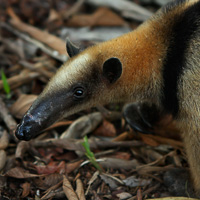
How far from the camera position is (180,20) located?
4.40 m

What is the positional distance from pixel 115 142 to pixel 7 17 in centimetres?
424

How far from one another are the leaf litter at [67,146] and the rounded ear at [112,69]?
1.28 metres

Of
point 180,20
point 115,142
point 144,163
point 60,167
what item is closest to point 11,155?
point 60,167

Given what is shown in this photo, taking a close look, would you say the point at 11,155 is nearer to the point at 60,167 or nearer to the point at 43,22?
the point at 60,167

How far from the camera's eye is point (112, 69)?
429cm

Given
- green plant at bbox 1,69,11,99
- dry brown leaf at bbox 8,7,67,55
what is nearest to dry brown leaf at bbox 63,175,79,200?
green plant at bbox 1,69,11,99

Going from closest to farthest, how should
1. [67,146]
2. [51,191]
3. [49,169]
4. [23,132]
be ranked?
[23,132] → [51,191] → [49,169] → [67,146]

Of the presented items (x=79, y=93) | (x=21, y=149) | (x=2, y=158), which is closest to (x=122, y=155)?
(x=79, y=93)

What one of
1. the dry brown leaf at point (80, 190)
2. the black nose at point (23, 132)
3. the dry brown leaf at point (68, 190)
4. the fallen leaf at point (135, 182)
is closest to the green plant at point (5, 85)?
the black nose at point (23, 132)

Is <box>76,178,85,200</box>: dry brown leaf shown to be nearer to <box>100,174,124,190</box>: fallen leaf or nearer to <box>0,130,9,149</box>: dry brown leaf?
<box>100,174,124,190</box>: fallen leaf

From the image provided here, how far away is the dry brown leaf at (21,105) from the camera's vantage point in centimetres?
549

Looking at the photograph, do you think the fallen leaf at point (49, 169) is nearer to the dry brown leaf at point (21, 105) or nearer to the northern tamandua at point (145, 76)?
the northern tamandua at point (145, 76)

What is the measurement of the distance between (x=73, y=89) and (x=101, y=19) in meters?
3.70

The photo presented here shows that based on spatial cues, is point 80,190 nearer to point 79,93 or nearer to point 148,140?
point 79,93
